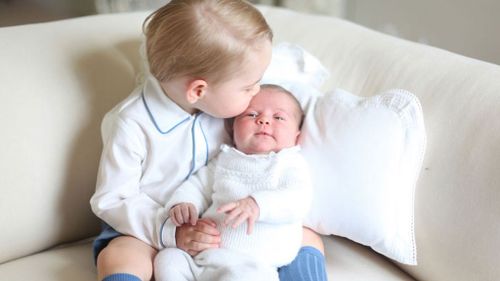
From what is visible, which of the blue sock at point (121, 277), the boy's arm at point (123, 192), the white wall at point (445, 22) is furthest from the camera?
the white wall at point (445, 22)

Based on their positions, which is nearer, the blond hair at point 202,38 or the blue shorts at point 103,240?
the blond hair at point 202,38

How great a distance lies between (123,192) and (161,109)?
0.18 m

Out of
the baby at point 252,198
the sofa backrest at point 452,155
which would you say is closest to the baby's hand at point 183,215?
the baby at point 252,198

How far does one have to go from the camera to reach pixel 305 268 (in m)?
1.05

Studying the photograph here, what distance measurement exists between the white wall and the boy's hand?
112cm

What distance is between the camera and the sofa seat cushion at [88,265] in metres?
1.08

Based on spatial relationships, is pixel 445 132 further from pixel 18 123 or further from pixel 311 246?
pixel 18 123

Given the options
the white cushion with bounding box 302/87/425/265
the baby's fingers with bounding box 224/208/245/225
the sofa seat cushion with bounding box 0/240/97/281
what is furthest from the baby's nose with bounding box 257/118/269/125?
the sofa seat cushion with bounding box 0/240/97/281

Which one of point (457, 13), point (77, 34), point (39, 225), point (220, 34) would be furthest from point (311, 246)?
point (457, 13)

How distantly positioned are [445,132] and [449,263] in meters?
0.24

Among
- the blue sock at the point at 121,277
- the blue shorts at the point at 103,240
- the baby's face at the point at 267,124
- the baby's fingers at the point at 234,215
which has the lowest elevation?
the blue shorts at the point at 103,240

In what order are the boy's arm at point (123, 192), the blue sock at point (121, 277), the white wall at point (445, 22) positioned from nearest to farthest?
the blue sock at point (121, 277)
the boy's arm at point (123, 192)
the white wall at point (445, 22)

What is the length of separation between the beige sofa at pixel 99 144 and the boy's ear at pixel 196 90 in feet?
0.95

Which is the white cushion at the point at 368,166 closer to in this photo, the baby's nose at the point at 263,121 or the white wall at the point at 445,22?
the baby's nose at the point at 263,121
